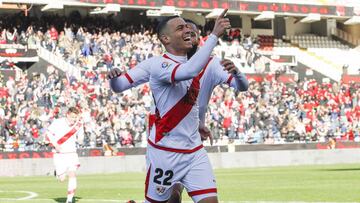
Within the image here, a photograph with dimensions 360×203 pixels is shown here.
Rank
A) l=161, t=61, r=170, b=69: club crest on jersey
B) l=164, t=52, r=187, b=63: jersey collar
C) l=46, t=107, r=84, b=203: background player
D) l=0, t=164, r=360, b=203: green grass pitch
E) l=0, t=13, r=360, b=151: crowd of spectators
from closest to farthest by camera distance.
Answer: l=161, t=61, r=170, b=69: club crest on jersey → l=164, t=52, r=187, b=63: jersey collar → l=0, t=164, r=360, b=203: green grass pitch → l=46, t=107, r=84, b=203: background player → l=0, t=13, r=360, b=151: crowd of spectators

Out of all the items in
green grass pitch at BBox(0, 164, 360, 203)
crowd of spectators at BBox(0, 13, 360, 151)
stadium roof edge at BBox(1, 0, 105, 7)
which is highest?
stadium roof edge at BBox(1, 0, 105, 7)

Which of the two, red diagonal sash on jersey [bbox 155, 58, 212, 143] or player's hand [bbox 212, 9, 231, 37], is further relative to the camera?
red diagonal sash on jersey [bbox 155, 58, 212, 143]

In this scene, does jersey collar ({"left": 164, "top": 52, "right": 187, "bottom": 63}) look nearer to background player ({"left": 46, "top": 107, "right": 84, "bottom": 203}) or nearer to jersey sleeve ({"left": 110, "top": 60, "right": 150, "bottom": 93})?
jersey sleeve ({"left": 110, "top": 60, "right": 150, "bottom": 93})

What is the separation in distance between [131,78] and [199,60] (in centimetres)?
110

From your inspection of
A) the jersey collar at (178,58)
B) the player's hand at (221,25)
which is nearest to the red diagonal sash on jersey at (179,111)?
the jersey collar at (178,58)

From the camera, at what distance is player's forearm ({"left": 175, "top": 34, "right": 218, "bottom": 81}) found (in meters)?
8.24

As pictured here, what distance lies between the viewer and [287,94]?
43.9 metres

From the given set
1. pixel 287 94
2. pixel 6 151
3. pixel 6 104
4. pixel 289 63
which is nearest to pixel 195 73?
pixel 6 151

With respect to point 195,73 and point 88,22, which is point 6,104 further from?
point 195,73

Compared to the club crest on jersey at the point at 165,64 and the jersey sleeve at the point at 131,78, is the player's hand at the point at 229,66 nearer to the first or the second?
the club crest on jersey at the point at 165,64

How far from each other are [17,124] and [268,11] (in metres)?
27.5

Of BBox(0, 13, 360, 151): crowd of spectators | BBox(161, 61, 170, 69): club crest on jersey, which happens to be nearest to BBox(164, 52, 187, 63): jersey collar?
BBox(161, 61, 170, 69): club crest on jersey

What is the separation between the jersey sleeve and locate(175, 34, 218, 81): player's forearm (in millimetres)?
780

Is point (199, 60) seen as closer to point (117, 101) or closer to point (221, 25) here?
point (221, 25)
